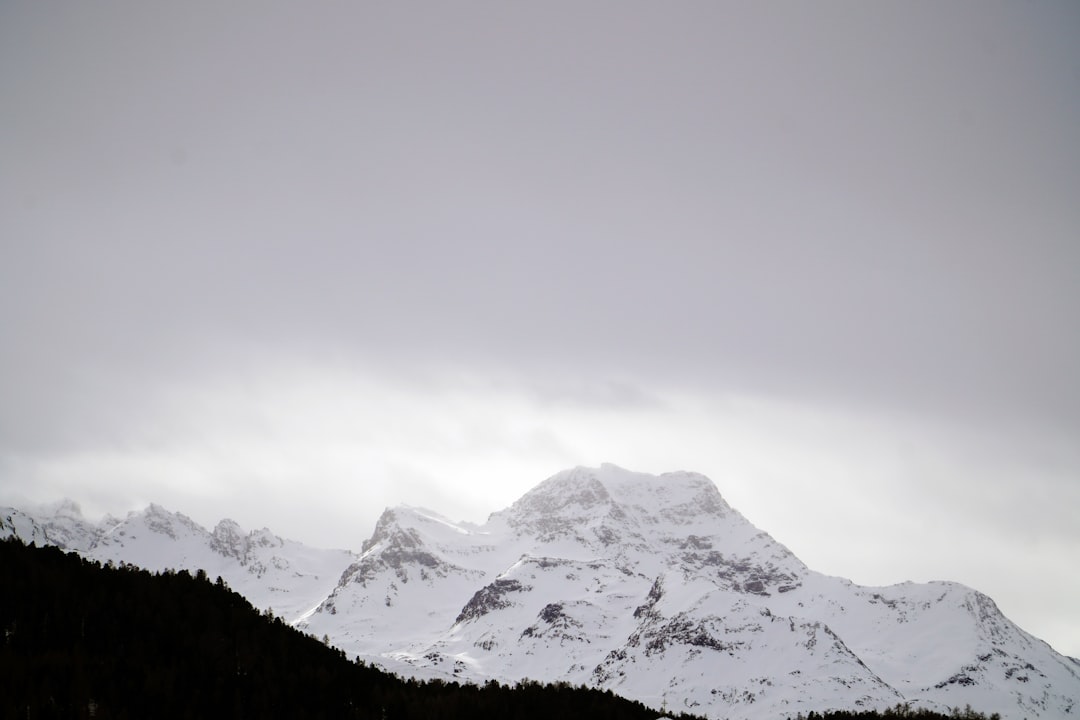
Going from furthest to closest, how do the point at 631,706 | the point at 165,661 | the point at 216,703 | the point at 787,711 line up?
1. the point at 787,711
2. the point at 631,706
3. the point at 165,661
4. the point at 216,703

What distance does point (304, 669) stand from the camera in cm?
2459

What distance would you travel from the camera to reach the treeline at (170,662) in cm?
1969

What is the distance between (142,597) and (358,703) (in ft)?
27.3

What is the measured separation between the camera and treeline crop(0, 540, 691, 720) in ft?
64.6

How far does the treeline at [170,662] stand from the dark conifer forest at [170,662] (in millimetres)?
39

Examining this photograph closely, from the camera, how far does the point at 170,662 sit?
74.1ft

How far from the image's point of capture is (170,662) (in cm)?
2259

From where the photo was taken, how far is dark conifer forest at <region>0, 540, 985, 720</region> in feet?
64.6

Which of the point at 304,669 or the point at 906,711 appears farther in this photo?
the point at 906,711

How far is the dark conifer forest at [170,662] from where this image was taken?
64.6ft

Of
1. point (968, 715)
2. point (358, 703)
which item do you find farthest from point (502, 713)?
point (968, 715)

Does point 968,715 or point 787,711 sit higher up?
point 968,715

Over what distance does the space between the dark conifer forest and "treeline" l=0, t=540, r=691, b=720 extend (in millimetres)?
39

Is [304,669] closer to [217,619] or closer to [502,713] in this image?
[217,619]
